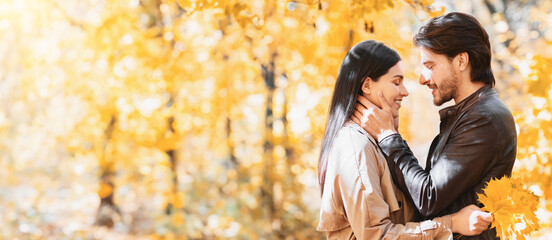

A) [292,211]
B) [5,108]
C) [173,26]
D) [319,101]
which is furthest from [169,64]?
[5,108]

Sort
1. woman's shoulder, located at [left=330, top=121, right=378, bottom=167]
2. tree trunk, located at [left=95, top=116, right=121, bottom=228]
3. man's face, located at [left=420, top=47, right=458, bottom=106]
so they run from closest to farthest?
woman's shoulder, located at [left=330, top=121, right=378, bottom=167], man's face, located at [left=420, top=47, right=458, bottom=106], tree trunk, located at [left=95, top=116, right=121, bottom=228]

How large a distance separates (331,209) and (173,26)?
443cm

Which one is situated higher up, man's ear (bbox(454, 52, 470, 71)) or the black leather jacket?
man's ear (bbox(454, 52, 470, 71))

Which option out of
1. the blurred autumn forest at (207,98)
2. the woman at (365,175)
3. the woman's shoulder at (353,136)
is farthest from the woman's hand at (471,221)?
the blurred autumn forest at (207,98)

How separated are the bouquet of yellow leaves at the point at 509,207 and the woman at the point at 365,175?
6 centimetres

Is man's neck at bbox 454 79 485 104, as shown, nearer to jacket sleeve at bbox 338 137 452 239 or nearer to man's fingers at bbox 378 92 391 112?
man's fingers at bbox 378 92 391 112

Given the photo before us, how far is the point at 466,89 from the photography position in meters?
2.11

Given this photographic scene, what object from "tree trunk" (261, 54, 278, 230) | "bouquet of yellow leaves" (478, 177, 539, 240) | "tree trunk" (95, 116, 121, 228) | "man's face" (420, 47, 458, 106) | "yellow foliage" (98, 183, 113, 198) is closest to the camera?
"bouquet of yellow leaves" (478, 177, 539, 240)

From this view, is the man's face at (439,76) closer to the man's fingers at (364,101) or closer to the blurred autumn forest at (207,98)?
the man's fingers at (364,101)

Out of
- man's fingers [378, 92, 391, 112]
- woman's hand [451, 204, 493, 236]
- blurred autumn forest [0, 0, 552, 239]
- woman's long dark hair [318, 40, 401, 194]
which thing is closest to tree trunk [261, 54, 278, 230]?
blurred autumn forest [0, 0, 552, 239]

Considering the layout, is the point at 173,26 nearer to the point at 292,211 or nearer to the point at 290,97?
the point at 290,97

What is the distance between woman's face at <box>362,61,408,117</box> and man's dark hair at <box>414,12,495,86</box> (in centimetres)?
17

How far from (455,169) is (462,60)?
1.53 feet

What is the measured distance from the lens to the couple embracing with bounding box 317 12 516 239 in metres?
1.91
